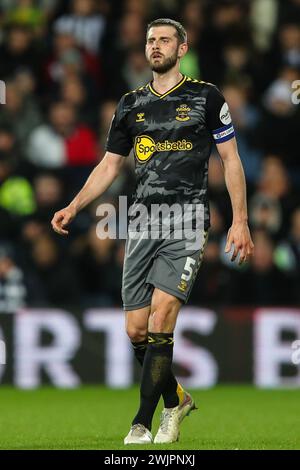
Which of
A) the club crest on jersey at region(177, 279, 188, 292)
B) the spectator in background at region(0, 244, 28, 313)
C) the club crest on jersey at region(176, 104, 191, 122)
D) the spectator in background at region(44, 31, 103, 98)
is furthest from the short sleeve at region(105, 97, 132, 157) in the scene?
the spectator in background at region(44, 31, 103, 98)

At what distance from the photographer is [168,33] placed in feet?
24.6

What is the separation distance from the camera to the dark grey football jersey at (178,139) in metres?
7.50

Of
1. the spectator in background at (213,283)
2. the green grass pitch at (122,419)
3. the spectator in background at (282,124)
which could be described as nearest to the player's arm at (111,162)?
the green grass pitch at (122,419)

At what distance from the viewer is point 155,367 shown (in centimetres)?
738

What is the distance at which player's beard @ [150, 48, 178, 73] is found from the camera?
7500mm

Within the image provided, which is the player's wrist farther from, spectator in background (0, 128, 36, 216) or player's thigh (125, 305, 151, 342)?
spectator in background (0, 128, 36, 216)

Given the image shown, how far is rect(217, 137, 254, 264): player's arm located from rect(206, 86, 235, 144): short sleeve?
41 millimetres

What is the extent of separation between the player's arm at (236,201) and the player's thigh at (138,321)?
65cm

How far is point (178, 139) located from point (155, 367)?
1.28 meters

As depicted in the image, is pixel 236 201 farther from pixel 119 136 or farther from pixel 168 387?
pixel 168 387

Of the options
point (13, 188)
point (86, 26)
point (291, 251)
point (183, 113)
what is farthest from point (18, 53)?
point (183, 113)

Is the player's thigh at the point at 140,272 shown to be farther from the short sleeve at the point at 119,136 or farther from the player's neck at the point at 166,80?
A: the player's neck at the point at 166,80
